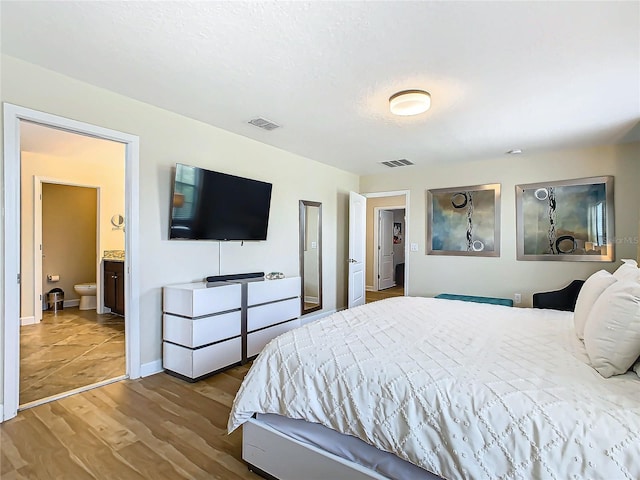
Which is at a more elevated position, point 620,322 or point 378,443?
point 620,322

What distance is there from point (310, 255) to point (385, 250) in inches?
155

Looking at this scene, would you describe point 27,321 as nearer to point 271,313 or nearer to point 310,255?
point 271,313

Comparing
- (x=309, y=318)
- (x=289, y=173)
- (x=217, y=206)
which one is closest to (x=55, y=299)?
(x=217, y=206)

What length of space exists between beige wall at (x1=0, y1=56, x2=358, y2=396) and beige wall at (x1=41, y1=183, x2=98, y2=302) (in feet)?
12.9

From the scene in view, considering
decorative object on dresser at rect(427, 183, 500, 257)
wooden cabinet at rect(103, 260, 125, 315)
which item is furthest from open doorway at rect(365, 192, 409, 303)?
wooden cabinet at rect(103, 260, 125, 315)

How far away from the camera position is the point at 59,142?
4.14 m

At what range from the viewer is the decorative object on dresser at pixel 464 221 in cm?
478

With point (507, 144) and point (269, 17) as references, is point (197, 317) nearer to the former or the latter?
point (269, 17)

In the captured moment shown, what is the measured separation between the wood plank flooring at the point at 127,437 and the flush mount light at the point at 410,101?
8.87 feet

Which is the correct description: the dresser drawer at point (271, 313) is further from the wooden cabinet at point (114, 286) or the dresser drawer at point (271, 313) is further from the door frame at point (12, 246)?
the wooden cabinet at point (114, 286)

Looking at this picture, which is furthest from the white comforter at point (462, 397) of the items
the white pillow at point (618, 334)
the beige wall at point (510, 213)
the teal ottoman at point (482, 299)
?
the beige wall at point (510, 213)

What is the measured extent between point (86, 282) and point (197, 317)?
477 centimetres

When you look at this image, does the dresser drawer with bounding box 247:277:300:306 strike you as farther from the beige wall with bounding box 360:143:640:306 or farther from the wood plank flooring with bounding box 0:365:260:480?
the beige wall with bounding box 360:143:640:306

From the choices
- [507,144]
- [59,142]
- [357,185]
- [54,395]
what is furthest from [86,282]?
[507,144]
